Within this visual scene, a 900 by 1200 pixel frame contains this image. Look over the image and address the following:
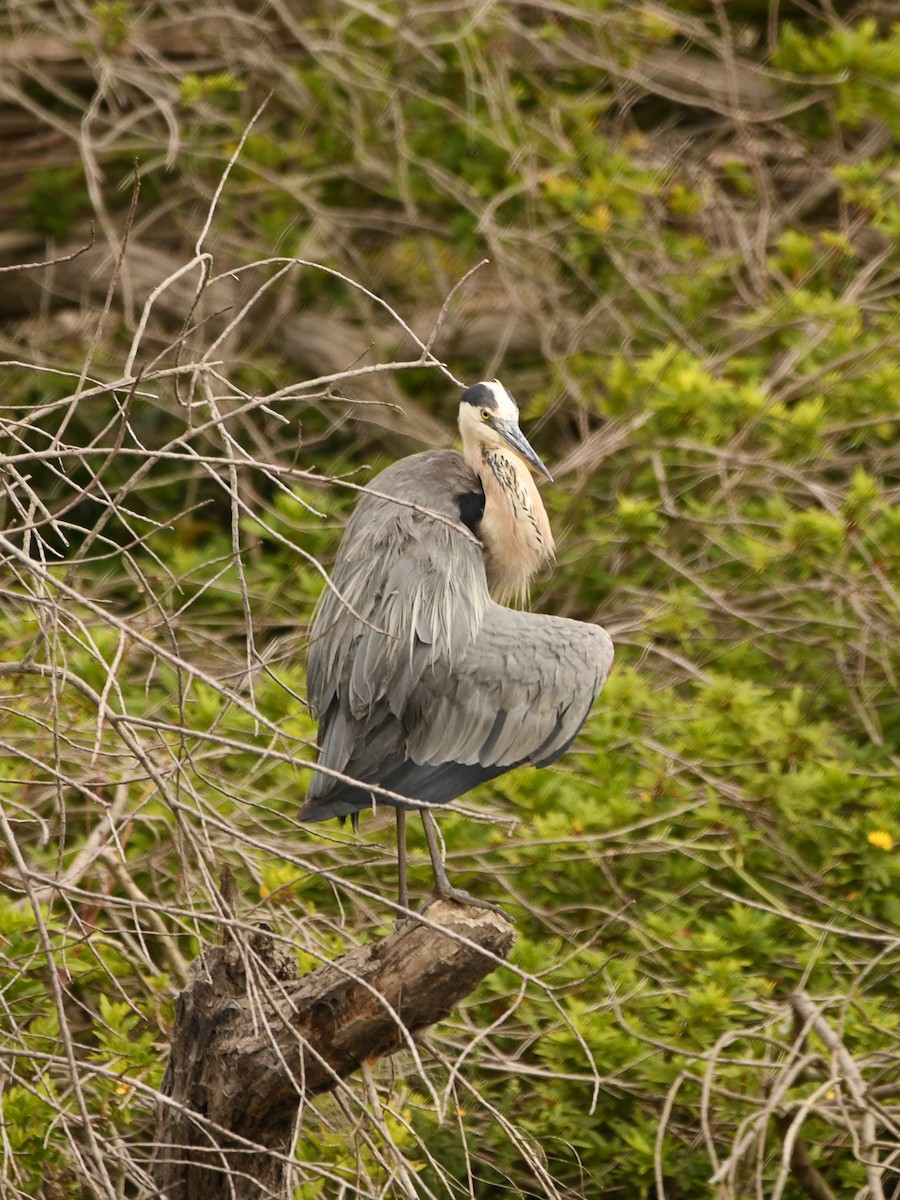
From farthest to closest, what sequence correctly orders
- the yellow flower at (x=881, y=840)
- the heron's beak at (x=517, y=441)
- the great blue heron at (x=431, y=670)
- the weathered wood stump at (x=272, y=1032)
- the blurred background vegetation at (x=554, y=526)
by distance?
the yellow flower at (x=881, y=840)
the heron's beak at (x=517, y=441)
the great blue heron at (x=431, y=670)
the blurred background vegetation at (x=554, y=526)
the weathered wood stump at (x=272, y=1032)

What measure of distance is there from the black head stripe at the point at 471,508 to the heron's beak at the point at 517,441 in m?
0.17

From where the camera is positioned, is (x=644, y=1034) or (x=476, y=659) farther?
(x=644, y=1034)

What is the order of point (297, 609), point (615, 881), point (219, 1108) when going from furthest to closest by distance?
point (297, 609) < point (615, 881) < point (219, 1108)

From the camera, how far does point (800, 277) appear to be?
6770mm

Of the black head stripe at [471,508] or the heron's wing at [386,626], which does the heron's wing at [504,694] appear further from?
the black head stripe at [471,508]

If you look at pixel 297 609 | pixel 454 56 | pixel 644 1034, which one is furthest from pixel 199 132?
pixel 644 1034

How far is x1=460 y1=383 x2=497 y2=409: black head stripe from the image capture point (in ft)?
13.7

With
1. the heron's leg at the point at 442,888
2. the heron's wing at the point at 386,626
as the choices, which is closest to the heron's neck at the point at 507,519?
the heron's wing at the point at 386,626

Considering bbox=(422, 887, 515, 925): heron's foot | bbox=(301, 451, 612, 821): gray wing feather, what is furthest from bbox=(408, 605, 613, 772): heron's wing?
bbox=(422, 887, 515, 925): heron's foot

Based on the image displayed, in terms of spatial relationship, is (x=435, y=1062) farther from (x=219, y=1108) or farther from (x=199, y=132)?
(x=199, y=132)

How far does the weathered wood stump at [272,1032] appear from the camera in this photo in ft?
9.96

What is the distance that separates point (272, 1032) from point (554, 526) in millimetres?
3562

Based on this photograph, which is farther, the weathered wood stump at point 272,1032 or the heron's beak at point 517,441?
the heron's beak at point 517,441

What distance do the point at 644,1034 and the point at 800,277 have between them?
12.4ft
